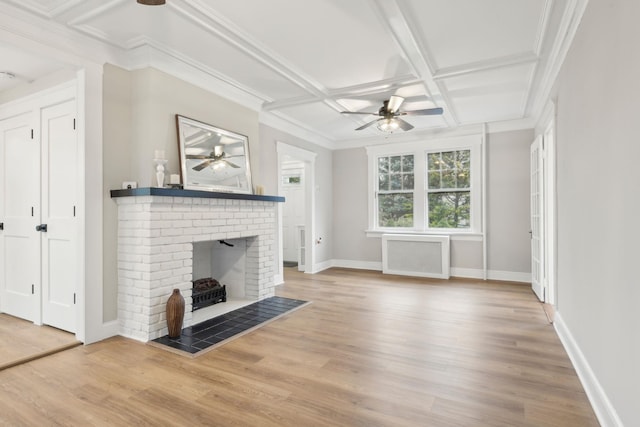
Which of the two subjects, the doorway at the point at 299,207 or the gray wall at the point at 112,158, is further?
the doorway at the point at 299,207

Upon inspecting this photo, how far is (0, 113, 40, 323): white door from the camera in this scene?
347 centimetres

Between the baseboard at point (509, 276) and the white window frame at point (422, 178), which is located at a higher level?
the white window frame at point (422, 178)

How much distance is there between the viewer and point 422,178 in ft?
20.6

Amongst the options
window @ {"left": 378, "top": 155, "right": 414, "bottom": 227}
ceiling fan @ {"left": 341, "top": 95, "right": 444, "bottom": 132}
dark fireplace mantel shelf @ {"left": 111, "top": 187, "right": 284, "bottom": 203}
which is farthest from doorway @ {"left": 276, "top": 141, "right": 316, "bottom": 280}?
dark fireplace mantel shelf @ {"left": 111, "top": 187, "right": 284, "bottom": 203}

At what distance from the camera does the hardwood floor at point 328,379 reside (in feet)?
6.40

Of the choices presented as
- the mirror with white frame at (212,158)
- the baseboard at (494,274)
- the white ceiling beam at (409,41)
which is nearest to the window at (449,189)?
the baseboard at (494,274)

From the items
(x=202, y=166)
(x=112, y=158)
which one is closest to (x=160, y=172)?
(x=112, y=158)

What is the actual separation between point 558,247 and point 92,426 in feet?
12.5

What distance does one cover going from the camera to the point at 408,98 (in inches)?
177

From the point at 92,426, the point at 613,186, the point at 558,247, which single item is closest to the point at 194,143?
the point at 92,426

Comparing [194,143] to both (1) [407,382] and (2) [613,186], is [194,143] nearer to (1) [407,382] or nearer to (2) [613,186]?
(1) [407,382]

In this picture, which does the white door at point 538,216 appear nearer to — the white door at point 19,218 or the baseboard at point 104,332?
the baseboard at point 104,332

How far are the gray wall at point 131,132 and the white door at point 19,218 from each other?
95 centimetres

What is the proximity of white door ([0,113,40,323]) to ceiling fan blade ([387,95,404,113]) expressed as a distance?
3867 mm
